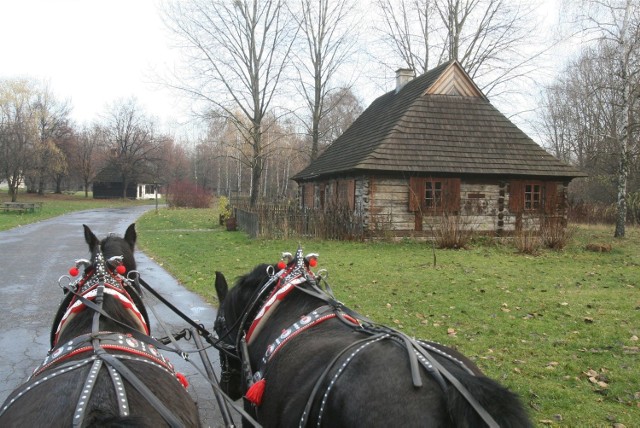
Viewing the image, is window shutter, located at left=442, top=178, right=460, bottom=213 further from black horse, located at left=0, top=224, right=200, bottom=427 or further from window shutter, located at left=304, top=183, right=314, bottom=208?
black horse, located at left=0, top=224, right=200, bottom=427

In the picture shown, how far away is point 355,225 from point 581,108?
94.4ft

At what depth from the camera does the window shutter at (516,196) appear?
19297 mm

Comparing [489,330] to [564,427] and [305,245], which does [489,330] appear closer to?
[564,427]

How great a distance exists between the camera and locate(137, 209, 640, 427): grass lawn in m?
4.73

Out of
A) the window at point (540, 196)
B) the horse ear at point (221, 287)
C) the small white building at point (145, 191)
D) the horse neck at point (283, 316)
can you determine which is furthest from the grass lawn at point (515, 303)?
the small white building at point (145, 191)

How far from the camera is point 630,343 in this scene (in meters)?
6.09

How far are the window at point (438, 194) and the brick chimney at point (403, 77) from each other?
27.5ft

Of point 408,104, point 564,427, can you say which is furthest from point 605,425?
point 408,104

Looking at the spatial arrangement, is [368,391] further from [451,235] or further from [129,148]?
[129,148]

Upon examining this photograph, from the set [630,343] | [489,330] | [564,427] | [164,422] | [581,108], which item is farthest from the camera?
[581,108]

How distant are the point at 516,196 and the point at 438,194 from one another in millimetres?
3384

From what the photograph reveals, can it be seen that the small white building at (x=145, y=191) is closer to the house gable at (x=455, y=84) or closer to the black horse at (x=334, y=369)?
the house gable at (x=455, y=84)

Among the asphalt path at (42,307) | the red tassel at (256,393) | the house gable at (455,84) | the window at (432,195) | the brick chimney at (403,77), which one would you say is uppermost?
the brick chimney at (403,77)

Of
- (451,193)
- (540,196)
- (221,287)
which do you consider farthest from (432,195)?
(221,287)
